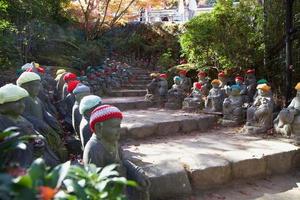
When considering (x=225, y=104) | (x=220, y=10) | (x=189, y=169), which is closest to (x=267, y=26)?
(x=220, y=10)

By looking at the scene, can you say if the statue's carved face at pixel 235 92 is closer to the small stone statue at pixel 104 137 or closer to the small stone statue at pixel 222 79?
the small stone statue at pixel 222 79

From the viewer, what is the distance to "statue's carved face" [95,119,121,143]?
→ 9.73ft

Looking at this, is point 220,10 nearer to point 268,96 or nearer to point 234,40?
point 234,40

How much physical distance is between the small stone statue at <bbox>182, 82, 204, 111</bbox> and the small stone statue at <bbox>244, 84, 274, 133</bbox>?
76.5 inches

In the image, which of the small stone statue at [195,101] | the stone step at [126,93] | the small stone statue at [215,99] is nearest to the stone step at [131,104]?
the small stone statue at [195,101]

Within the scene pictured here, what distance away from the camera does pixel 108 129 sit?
298 centimetres

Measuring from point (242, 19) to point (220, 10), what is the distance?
2.06 ft

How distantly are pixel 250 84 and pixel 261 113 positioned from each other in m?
1.73

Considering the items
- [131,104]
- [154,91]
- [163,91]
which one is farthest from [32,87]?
[154,91]

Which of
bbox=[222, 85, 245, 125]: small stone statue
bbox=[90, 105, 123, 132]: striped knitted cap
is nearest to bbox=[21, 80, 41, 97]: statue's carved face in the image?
bbox=[90, 105, 123, 132]: striped knitted cap

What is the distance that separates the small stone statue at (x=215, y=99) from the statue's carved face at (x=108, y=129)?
563 cm

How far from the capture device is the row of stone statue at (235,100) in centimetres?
633

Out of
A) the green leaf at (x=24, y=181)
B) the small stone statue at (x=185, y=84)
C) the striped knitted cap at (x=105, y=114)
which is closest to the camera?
the green leaf at (x=24, y=181)

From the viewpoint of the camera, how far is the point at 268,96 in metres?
6.97
